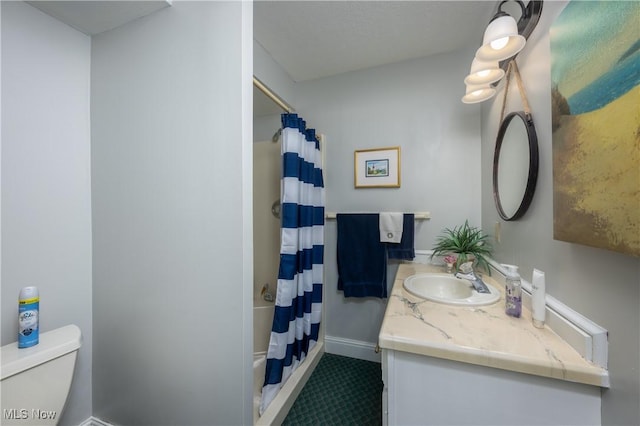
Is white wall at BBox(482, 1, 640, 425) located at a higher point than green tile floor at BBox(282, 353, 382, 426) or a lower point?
higher

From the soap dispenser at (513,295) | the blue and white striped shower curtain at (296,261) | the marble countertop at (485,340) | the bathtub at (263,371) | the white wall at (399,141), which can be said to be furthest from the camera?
the white wall at (399,141)

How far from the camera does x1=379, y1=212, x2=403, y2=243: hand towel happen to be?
1.68 m

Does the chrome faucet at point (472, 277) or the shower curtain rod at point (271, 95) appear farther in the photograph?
the shower curtain rod at point (271, 95)

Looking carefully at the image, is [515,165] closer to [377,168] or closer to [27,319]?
[377,168]

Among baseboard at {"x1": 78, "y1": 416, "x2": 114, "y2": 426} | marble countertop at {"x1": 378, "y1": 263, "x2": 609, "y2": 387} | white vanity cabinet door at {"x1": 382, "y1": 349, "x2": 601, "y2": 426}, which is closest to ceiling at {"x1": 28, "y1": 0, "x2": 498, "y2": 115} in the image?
marble countertop at {"x1": 378, "y1": 263, "x2": 609, "y2": 387}

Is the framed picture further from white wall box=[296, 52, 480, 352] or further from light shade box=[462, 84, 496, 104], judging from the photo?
light shade box=[462, 84, 496, 104]

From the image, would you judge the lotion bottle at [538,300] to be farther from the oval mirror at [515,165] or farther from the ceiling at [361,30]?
the ceiling at [361,30]

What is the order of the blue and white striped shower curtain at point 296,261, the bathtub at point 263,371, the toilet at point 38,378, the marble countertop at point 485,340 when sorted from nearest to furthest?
1. the marble countertop at point 485,340
2. the toilet at point 38,378
3. the bathtub at point 263,371
4. the blue and white striped shower curtain at point 296,261

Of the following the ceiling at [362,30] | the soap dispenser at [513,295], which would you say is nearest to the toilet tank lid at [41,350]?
the soap dispenser at [513,295]

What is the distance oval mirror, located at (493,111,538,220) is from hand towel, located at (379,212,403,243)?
0.60 meters

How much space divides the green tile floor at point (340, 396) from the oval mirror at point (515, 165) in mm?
1356

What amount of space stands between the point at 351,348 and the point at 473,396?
4.39 feet

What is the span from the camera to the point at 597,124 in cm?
56

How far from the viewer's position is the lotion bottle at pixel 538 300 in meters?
0.78
